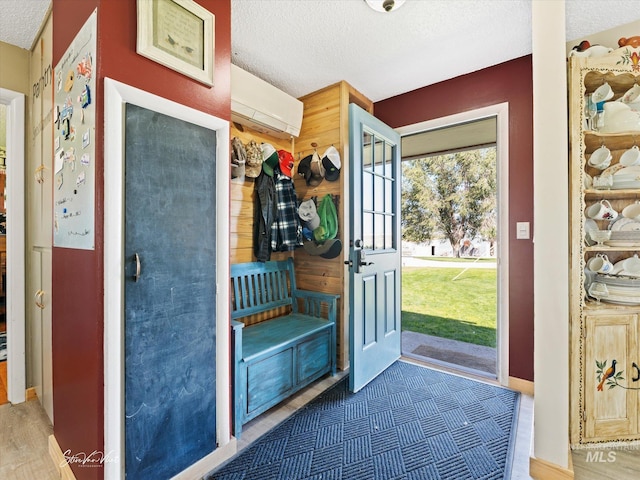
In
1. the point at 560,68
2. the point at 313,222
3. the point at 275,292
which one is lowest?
the point at 275,292

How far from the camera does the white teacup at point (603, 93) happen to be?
162 cm

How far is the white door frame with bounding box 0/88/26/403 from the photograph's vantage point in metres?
1.97

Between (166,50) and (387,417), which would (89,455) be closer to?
(387,417)

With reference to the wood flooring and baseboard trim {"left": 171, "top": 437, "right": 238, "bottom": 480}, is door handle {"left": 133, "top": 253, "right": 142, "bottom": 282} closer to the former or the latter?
baseboard trim {"left": 171, "top": 437, "right": 238, "bottom": 480}

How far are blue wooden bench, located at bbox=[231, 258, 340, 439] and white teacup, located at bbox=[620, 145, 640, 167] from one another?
6.44 feet

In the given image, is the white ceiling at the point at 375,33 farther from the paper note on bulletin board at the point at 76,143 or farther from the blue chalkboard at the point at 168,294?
the blue chalkboard at the point at 168,294

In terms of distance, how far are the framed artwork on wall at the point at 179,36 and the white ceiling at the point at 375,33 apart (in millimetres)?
499

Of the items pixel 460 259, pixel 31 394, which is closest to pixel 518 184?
pixel 31 394

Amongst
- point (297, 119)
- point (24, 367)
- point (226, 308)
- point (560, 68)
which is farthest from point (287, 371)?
point (560, 68)

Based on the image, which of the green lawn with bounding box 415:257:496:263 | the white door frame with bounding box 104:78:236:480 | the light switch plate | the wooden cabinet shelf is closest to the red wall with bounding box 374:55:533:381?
the light switch plate

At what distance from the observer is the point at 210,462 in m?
1.40

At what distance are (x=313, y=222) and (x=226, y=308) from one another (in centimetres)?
123

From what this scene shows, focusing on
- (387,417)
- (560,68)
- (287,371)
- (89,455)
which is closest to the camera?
(89,455)

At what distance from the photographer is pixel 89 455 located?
1.13 meters
